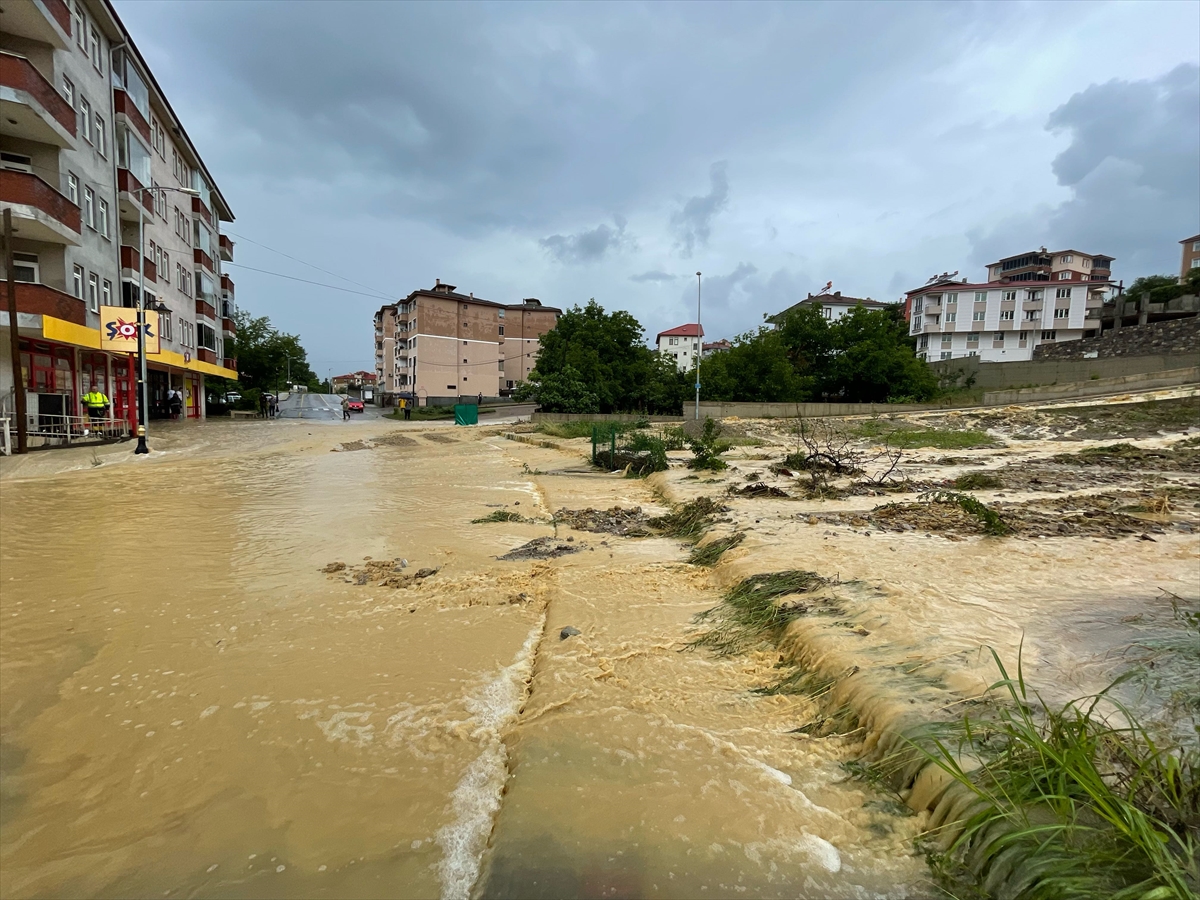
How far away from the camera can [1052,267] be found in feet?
262

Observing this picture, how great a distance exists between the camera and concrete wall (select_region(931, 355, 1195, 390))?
4391 centimetres

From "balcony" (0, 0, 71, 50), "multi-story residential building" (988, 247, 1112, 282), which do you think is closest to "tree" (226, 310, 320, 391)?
"balcony" (0, 0, 71, 50)

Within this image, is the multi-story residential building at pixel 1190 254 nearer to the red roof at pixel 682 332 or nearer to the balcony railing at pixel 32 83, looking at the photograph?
the red roof at pixel 682 332

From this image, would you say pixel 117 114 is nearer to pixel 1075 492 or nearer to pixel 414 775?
pixel 414 775

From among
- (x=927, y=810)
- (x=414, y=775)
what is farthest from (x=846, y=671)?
(x=414, y=775)

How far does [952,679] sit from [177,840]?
15.2 feet

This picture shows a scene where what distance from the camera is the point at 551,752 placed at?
13.1ft

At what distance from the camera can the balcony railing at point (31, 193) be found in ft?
61.7

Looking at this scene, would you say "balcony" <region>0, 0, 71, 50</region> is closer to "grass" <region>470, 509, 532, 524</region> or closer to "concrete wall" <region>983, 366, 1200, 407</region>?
"grass" <region>470, 509, 532, 524</region>

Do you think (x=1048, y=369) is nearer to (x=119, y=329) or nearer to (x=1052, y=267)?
(x=1052, y=267)

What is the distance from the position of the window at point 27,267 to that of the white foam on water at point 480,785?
2596 centimetres

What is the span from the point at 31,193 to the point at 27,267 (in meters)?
3.68

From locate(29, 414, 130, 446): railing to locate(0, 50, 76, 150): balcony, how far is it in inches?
368

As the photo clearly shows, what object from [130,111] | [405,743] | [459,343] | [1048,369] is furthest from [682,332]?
[405,743]
